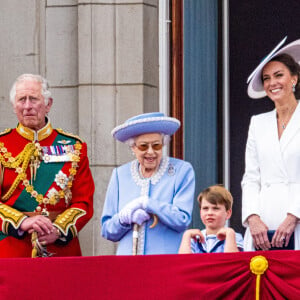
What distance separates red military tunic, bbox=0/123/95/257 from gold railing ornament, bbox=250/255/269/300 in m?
1.34

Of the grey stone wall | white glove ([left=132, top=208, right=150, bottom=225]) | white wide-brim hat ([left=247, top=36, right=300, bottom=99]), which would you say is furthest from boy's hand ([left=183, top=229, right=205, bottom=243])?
the grey stone wall

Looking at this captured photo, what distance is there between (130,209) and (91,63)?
255 centimetres

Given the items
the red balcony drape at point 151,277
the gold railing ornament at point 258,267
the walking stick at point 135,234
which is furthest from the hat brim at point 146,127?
the gold railing ornament at point 258,267

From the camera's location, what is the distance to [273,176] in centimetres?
731

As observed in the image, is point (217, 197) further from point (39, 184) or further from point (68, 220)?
point (39, 184)

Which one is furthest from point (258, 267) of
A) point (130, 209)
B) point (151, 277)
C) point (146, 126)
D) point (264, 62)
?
point (146, 126)

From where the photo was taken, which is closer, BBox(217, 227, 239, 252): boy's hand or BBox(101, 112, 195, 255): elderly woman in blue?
BBox(217, 227, 239, 252): boy's hand

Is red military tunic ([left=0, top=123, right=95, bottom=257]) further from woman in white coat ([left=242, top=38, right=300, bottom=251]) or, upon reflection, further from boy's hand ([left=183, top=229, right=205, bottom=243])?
woman in white coat ([left=242, top=38, right=300, bottom=251])

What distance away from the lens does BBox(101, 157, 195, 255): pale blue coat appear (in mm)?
7605

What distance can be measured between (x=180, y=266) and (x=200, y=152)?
3.63 meters

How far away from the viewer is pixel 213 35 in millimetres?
10383

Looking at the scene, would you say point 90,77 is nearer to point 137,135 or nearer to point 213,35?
point 213,35

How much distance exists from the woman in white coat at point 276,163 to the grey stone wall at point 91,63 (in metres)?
2.48

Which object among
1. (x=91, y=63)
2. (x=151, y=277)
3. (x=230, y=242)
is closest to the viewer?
(x=151, y=277)
